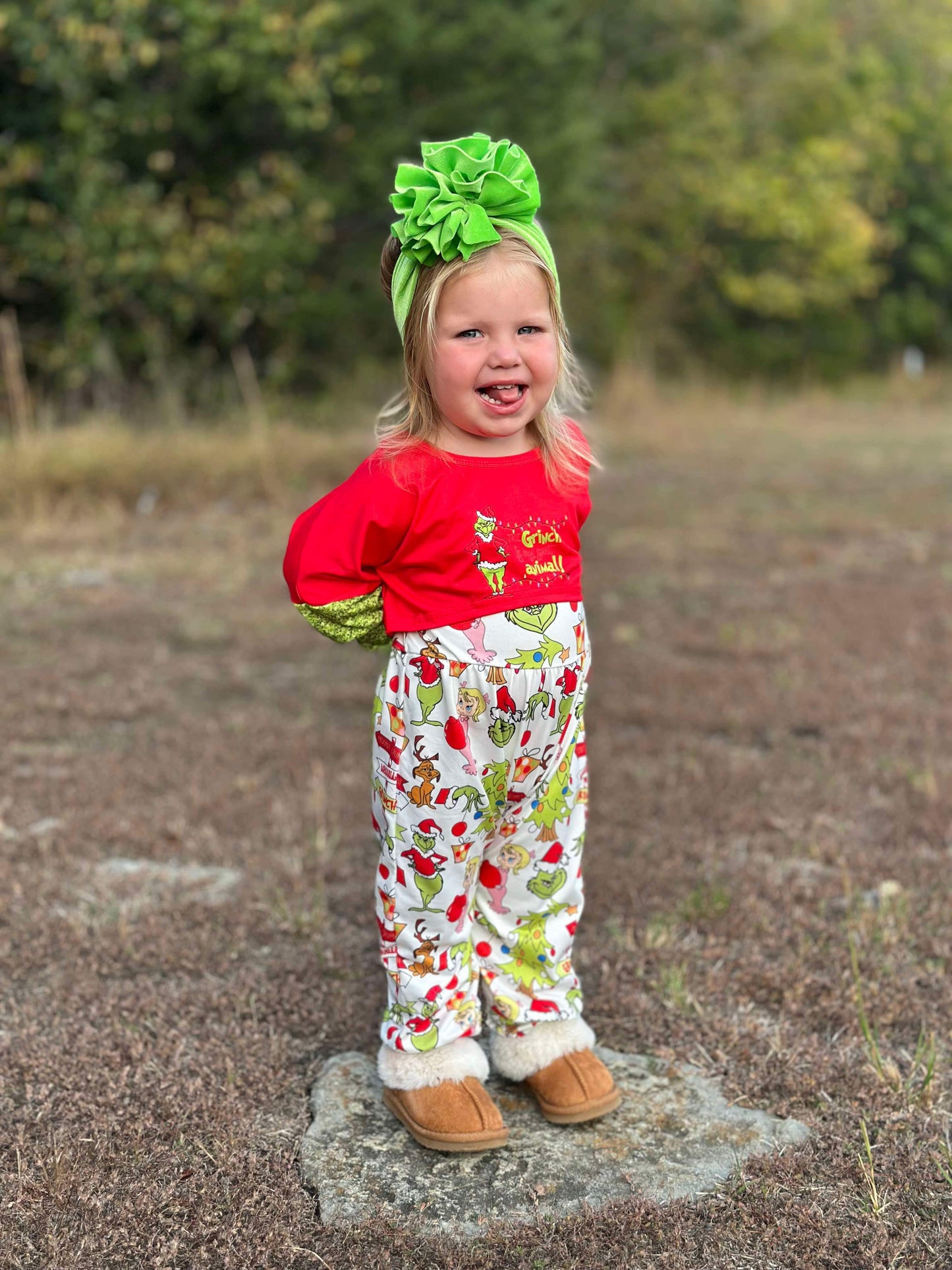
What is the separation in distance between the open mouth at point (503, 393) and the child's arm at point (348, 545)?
213mm

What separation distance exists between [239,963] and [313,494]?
22.2ft

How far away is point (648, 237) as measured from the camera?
20641 millimetres

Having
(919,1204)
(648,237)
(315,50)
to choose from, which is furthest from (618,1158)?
(648,237)

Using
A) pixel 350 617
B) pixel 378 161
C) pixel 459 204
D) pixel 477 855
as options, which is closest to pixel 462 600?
pixel 350 617

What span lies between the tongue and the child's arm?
0.73ft

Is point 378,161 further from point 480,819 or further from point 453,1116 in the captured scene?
point 453,1116

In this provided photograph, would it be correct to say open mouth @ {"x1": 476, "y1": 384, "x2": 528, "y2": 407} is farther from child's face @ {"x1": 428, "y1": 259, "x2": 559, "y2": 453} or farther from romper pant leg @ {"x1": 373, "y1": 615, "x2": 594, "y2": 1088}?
romper pant leg @ {"x1": 373, "y1": 615, "x2": 594, "y2": 1088}

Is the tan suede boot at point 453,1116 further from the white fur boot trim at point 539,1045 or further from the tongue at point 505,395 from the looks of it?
the tongue at point 505,395

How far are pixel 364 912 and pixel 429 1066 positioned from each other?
33.5 inches

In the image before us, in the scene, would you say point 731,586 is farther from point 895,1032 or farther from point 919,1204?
point 919,1204

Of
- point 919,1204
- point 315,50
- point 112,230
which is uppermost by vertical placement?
point 315,50

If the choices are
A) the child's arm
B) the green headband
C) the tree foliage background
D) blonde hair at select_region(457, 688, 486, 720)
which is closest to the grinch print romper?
blonde hair at select_region(457, 688, 486, 720)

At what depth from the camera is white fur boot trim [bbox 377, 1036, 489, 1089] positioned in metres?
2.39

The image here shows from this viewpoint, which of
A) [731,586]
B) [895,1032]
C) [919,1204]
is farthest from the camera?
[731,586]
